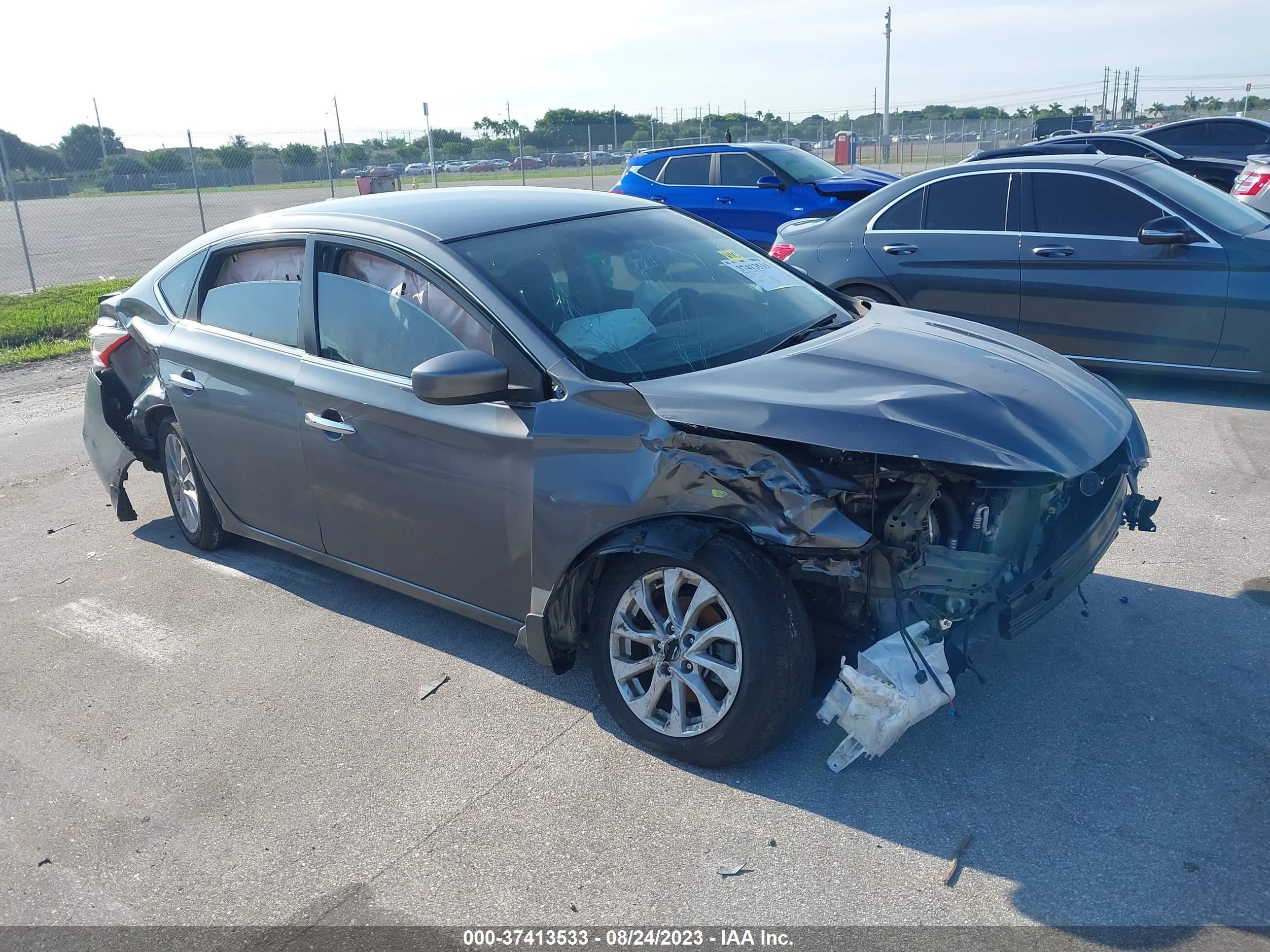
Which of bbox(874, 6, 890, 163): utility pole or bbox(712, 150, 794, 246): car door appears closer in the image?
bbox(712, 150, 794, 246): car door

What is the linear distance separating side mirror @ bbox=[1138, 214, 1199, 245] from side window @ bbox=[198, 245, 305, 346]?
5451 millimetres

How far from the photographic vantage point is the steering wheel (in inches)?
154

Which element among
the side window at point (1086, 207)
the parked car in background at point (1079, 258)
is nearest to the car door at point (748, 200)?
the parked car in background at point (1079, 258)

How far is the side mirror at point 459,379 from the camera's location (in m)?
3.40

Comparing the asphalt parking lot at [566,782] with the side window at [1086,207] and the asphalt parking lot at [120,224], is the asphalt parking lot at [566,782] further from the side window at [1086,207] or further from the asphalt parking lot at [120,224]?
the asphalt parking lot at [120,224]

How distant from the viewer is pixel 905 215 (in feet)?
26.6

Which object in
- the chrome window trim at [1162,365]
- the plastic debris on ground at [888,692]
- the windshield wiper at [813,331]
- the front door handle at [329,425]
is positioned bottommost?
the plastic debris on ground at [888,692]

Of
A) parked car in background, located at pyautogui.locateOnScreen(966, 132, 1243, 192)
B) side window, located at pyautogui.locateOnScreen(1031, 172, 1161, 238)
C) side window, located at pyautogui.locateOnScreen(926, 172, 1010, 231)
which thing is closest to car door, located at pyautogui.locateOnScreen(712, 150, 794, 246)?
parked car in background, located at pyautogui.locateOnScreen(966, 132, 1243, 192)

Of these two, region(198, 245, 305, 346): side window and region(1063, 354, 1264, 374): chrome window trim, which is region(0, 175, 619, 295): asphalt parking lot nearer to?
region(1063, 354, 1264, 374): chrome window trim

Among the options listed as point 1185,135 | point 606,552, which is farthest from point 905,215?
point 1185,135

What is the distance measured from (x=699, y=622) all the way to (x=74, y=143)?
40474 mm

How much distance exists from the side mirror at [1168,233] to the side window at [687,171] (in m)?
7.32

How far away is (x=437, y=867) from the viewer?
9.75ft

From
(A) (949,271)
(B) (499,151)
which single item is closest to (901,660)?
(A) (949,271)
